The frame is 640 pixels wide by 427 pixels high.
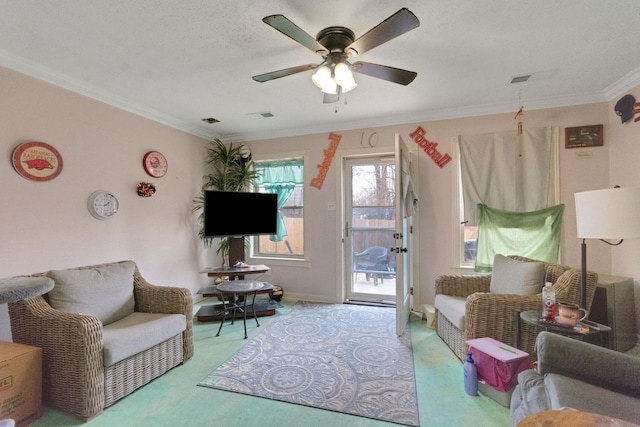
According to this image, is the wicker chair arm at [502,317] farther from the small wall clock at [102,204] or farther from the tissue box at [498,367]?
the small wall clock at [102,204]

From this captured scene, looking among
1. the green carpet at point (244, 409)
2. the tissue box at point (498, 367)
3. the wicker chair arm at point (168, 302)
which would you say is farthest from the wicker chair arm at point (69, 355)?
the tissue box at point (498, 367)

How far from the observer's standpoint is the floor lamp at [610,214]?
168 cm

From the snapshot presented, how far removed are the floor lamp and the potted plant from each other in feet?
11.7

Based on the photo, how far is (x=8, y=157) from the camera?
7.59ft

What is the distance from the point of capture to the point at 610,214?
1.75 m

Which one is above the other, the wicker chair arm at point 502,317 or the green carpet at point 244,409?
the wicker chair arm at point 502,317

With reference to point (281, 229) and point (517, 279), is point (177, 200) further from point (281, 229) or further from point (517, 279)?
point (517, 279)

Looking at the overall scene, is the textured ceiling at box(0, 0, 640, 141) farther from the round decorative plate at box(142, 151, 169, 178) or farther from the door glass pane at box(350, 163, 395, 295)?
the door glass pane at box(350, 163, 395, 295)

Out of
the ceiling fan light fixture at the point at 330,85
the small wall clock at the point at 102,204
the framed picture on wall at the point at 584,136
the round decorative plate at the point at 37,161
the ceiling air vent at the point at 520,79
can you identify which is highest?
the ceiling air vent at the point at 520,79

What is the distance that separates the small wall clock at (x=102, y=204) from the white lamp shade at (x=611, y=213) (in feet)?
12.9

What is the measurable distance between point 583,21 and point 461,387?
100 inches

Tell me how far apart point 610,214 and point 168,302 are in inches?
124

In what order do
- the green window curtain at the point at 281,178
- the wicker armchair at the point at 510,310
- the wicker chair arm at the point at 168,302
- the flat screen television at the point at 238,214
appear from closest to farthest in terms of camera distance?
the wicker armchair at the point at 510,310 < the wicker chair arm at the point at 168,302 < the flat screen television at the point at 238,214 < the green window curtain at the point at 281,178

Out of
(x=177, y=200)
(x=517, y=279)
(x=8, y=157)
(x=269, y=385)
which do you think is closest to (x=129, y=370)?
(x=269, y=385)
